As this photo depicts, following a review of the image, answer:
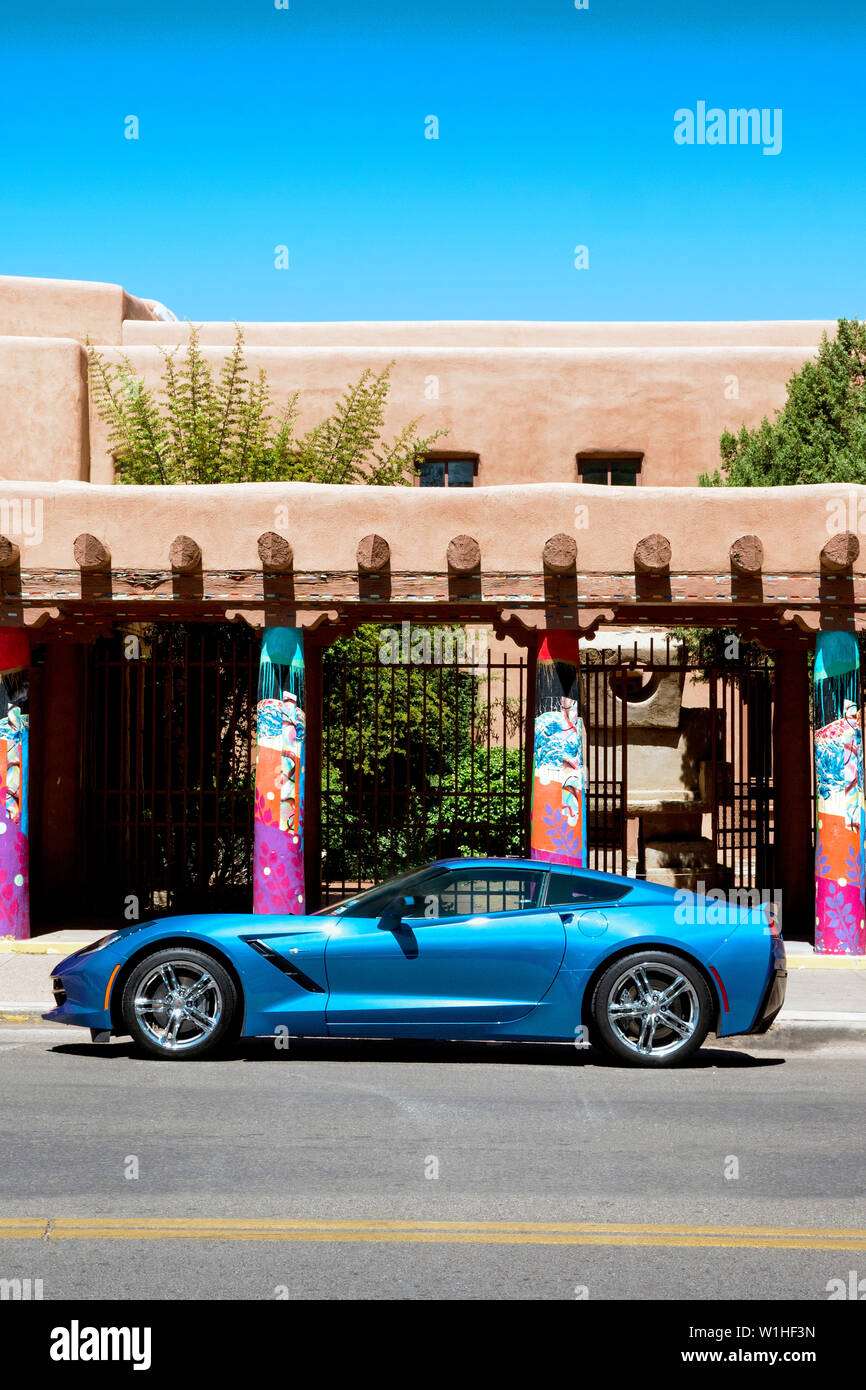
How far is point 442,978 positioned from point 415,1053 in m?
Answer: 1.04

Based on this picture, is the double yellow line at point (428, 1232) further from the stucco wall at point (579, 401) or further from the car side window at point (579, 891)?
the stucco wall at point (579, 401)

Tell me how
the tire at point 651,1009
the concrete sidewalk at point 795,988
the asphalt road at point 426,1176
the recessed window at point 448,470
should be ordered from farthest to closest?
1. the recessed window at point 448,470
2. the concrete sidewalk at point 795,988
3. the tire at point 651,1009
4. the asphalt road at point 426,1176

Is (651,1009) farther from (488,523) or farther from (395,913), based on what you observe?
(488,523)

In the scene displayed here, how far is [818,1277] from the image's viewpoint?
4855 millimetres

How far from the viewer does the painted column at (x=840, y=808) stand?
13.7 metres

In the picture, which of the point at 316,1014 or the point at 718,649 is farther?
the point at 718,649

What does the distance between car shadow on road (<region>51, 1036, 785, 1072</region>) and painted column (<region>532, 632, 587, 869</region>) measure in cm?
380

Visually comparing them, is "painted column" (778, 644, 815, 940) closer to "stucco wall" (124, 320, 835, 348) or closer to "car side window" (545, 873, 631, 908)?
"car side window" (545, 873, 631, 908)

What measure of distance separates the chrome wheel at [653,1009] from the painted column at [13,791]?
7.32m

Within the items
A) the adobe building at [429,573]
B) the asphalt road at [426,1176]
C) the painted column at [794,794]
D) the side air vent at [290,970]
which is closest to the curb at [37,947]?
the adobe building at [429,573]

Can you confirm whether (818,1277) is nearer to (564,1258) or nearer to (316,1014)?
(564,1258)

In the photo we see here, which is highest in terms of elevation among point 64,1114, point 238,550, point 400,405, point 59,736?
point 400,405
